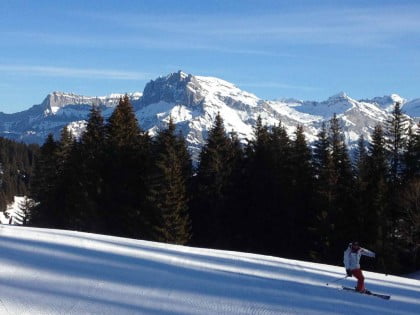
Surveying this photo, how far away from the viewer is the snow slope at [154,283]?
445 inches

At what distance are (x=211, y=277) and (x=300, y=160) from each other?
28.2m

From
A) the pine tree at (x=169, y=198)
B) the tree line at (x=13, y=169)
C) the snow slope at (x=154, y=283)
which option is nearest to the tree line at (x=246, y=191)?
the pine tree at (x=169, y=198)

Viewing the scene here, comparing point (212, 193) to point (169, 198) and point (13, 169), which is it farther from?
point (13, 169)

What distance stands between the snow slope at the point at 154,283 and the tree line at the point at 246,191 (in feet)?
59.9

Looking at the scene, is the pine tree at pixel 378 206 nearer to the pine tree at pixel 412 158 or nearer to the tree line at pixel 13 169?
the pine tree at pixel 412 158

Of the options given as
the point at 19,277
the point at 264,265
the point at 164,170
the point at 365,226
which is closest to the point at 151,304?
the point at 19,277

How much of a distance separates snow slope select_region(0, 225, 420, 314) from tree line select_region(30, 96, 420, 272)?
59.9ft

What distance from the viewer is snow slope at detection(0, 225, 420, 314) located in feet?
37.1

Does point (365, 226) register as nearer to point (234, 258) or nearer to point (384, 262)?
point (384, 262)

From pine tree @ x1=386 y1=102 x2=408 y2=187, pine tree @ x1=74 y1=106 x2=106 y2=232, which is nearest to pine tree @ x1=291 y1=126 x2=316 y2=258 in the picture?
pine tree @ x1=386 y1=102 x2=408 y2=187

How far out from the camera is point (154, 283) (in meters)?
13.5

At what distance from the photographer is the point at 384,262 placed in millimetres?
36375

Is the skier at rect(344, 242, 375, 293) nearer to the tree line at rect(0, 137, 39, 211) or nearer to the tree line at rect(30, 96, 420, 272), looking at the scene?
the tree line at rect(30, 96, 420, 272)

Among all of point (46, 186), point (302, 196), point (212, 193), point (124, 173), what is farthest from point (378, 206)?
point (46, 186)
